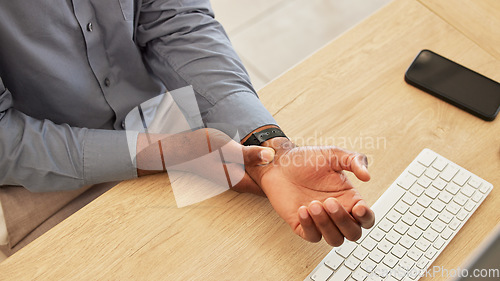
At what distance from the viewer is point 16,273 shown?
67cm

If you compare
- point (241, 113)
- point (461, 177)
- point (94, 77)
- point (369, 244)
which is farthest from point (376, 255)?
point (94, 77)

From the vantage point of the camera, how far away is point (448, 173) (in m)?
0.79

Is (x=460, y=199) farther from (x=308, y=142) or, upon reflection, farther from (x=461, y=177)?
(x=308, y=142)

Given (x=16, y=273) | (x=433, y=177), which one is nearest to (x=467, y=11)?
(x=433, y=177)

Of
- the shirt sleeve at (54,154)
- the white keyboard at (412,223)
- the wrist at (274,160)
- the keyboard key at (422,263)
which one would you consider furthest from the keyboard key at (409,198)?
the shirt sleeve at (54,154)

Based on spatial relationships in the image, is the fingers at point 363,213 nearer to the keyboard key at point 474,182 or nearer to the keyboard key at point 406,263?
the keyboard key at point 406,263

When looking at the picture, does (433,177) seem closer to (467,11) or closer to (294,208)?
(294,208)

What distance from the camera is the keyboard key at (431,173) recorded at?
79cm

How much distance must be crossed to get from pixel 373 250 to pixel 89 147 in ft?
1.80

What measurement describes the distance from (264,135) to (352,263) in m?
0.27

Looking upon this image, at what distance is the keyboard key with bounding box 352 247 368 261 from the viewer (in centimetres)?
71

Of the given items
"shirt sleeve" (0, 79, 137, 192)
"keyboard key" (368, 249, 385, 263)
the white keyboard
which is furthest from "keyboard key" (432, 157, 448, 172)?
"shirt sleeve" (0, 79, 137, 192)

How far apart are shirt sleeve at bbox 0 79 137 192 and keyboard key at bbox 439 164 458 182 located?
1.83 ft

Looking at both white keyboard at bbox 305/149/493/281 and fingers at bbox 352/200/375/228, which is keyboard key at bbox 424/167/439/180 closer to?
white keyboard at bbox 305/149/493/281
